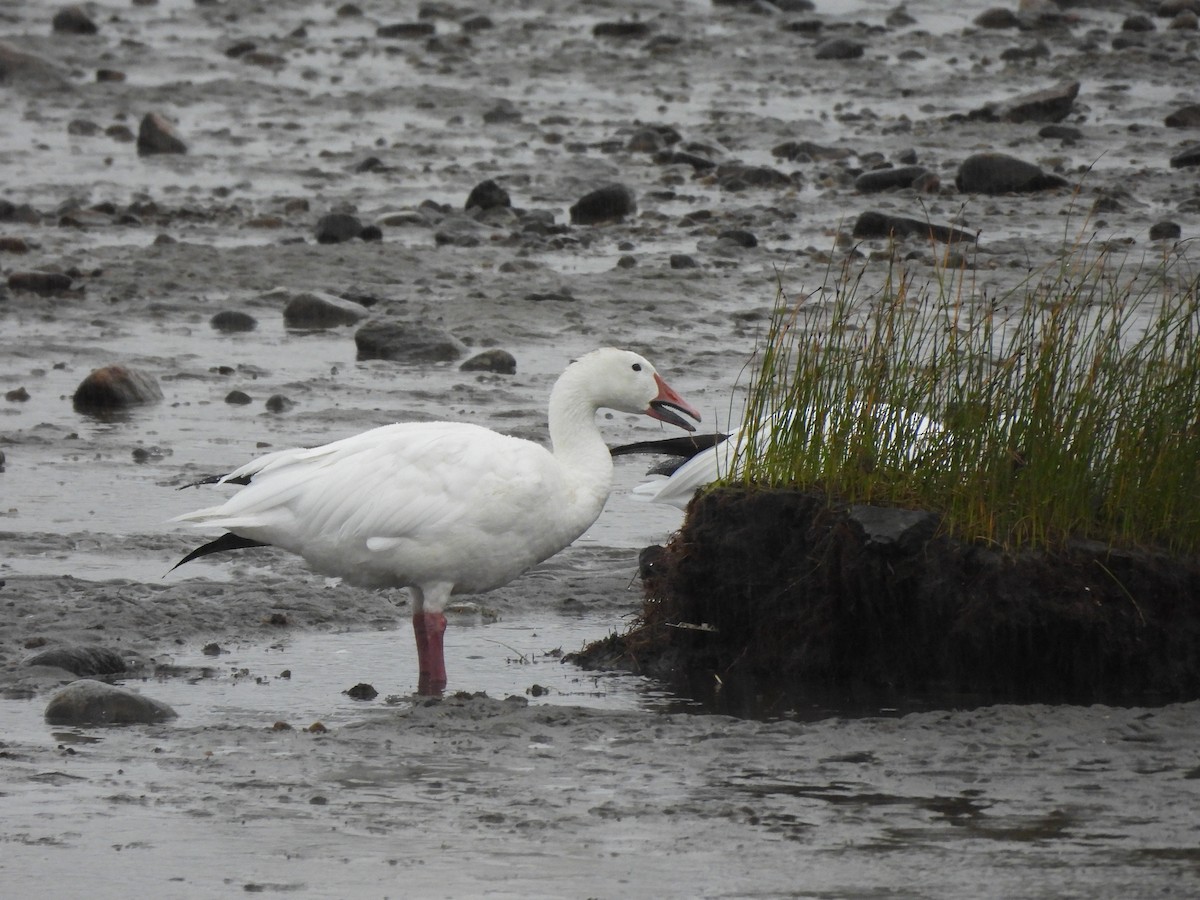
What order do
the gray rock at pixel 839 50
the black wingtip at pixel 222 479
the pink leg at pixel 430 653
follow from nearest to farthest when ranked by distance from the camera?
the pink leg at pixel 430 653, the black wingtip at pixel 222 479, the gray rock at pixel 839 50

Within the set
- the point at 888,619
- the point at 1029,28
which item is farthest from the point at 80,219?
the point at 1029,28

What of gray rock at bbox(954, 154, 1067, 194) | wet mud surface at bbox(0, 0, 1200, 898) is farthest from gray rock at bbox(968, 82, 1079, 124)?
gray rock at bbox(954, 154, 1067, 194)

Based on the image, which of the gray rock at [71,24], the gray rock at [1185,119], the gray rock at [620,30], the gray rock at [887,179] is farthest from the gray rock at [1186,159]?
the gray rock at [71,24]

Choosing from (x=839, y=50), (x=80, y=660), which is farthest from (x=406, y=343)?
(x=839, y=50)

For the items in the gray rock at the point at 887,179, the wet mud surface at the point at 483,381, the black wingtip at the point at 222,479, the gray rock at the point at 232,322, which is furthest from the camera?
the gray rock at the point at 887,179

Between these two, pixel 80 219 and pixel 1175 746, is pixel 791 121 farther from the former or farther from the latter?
pixel 1175 746

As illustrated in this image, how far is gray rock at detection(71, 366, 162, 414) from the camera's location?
11.6m

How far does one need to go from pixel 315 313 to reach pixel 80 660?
6670mm

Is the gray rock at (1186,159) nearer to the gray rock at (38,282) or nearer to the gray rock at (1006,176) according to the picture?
the gray rock at (1006,176)

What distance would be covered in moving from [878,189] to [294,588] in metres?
10.3

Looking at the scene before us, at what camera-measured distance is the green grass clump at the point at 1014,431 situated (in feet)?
23.5

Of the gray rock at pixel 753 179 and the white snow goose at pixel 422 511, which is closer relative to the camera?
the white snow goose at pixel 422 511

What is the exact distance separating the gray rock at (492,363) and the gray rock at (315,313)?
155 cm

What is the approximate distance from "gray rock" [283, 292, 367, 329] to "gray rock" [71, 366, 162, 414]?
2.13 metres
